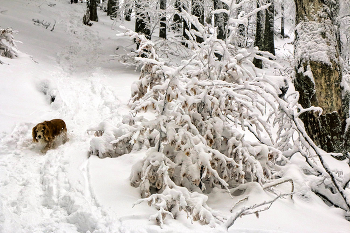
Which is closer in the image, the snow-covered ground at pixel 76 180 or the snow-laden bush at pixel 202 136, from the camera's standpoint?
the snow-covered ground at pixel 76 180

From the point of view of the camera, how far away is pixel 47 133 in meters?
4.67

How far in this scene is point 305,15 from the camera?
4426mm

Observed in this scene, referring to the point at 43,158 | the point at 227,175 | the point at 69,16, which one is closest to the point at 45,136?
the point at 43,158

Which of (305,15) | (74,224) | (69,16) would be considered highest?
(69,16)

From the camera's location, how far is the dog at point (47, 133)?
466cm

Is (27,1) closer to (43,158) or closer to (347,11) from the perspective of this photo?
(43,158)

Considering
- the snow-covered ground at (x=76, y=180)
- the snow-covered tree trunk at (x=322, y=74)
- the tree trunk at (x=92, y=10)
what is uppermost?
the tree trunk at (x=92, y=10)

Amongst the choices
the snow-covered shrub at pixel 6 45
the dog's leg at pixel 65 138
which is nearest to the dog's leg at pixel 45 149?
the dog's leg at pixel 65 138

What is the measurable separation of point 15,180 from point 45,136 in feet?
3.67

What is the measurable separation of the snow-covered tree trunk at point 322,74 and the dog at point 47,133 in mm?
4282

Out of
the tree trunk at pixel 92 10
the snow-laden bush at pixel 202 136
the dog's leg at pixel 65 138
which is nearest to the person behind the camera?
the snow-laden bush at pixel 202 136

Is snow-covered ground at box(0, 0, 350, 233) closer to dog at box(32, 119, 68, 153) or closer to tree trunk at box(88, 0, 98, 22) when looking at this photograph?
dog at box(32, 119, 68, 153)

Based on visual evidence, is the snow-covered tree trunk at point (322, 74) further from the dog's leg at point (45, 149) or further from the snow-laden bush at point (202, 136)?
the dog's leg at point (45, 149)

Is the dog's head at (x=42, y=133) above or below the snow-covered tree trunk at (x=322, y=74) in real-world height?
below
